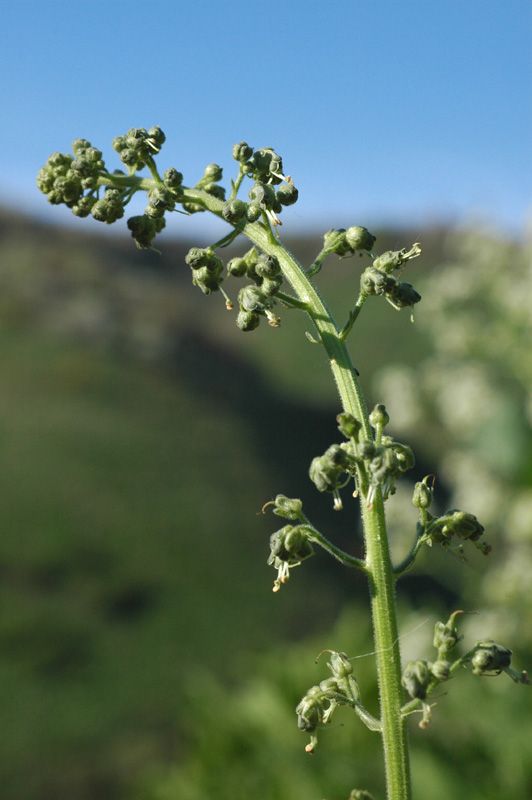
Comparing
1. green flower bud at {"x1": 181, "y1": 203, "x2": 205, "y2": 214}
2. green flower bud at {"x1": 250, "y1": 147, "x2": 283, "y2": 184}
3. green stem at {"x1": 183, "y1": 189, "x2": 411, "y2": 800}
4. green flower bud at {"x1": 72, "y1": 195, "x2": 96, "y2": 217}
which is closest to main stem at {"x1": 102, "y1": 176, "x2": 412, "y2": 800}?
green stem at {"x1": 183, "y1": 189, "x2": 411, "y2": 800}

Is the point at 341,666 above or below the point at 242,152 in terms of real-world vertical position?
below

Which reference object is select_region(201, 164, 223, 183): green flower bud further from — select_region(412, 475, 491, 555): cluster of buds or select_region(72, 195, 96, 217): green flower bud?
select_region(412, 475, 491, 555): cluster of buds

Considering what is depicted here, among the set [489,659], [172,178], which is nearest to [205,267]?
[172,178]

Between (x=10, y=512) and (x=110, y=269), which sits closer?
(x=10, y=512)

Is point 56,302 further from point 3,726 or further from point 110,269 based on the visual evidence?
point 3,726

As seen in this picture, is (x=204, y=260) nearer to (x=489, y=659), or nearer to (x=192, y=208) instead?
(x=192, y=208)

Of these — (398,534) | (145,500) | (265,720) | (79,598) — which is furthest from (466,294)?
(145,500)
